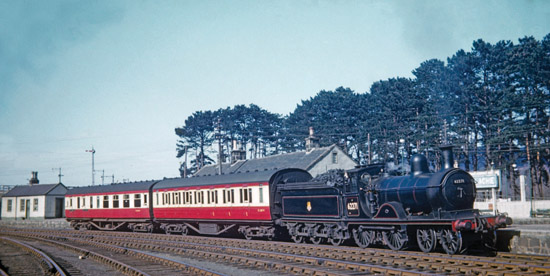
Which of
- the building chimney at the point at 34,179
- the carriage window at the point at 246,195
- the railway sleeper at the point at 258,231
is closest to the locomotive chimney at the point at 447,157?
the railway sleeper at the point at 258,231

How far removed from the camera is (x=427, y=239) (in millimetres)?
14469

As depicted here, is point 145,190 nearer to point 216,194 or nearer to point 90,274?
point 216,194

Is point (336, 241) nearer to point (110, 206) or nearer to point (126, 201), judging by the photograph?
point (126, 201)

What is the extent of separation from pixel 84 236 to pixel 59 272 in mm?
14752

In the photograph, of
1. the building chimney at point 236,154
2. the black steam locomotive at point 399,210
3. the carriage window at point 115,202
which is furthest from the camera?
the building chimney at point 236,154

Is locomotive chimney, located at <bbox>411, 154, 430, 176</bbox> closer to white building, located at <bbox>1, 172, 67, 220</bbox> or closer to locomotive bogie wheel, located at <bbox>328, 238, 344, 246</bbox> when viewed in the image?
locomotive bogie wheel, located at <bbox>328, 238, 344, 246</bbox>

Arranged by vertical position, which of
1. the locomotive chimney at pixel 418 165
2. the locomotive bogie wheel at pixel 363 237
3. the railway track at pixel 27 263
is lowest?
the railway track at pixel 27 263

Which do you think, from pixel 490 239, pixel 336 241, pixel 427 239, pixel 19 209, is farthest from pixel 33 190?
pixel 490 239

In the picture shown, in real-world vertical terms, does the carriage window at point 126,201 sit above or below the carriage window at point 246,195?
below

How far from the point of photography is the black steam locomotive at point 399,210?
13922 millimetres

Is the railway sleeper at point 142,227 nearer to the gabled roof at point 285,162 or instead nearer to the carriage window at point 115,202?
the carriage window at point 115,202

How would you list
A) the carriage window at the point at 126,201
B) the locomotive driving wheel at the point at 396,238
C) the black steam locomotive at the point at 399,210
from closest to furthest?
the black steam locomotive at the point at 399,210 → the locomotive driving wheel at the point at 396,238 → the carriage window at the point at 126,201

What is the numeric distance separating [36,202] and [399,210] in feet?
152

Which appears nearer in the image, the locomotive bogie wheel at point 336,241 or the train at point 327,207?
the train at point 327,207
